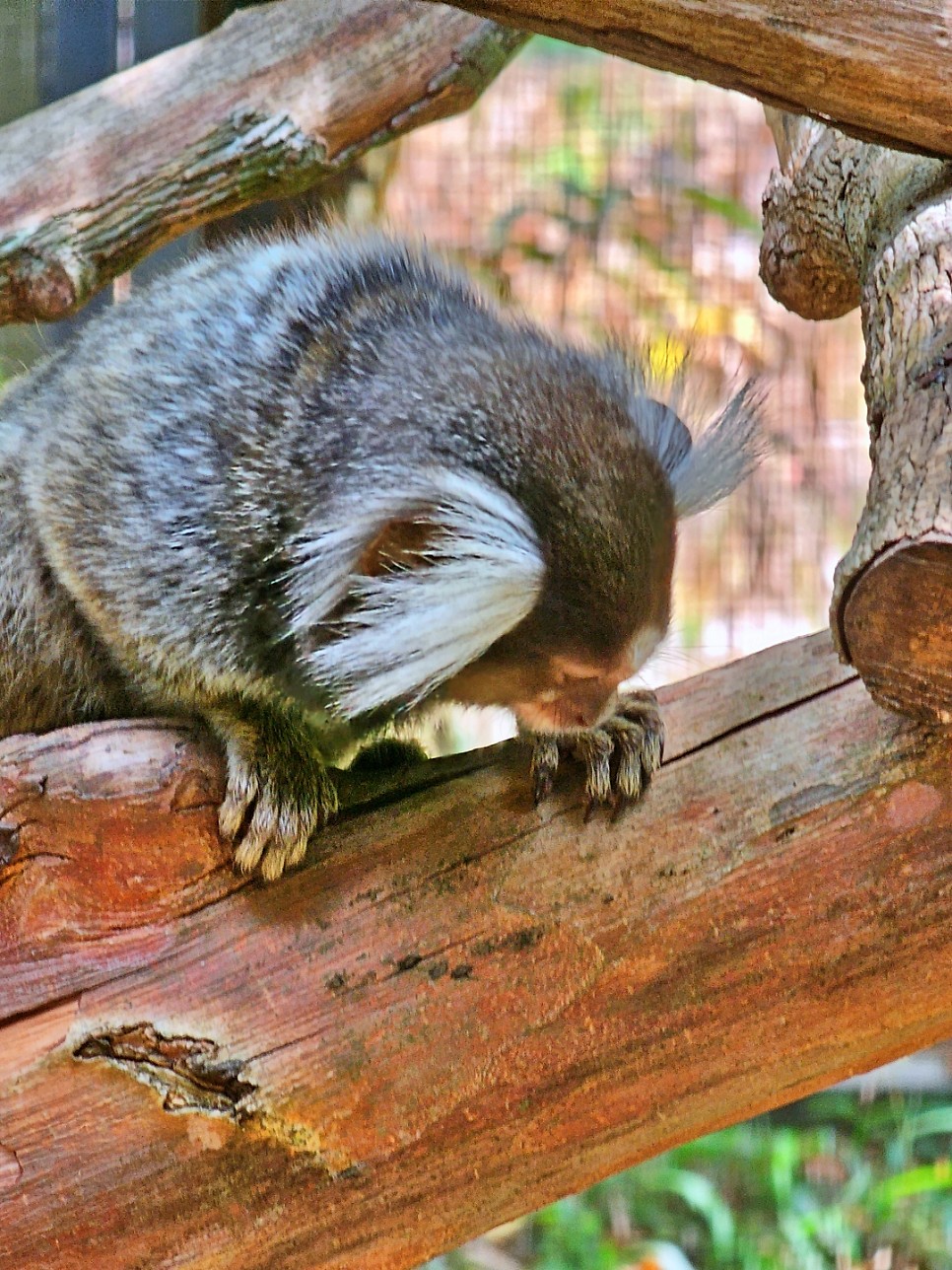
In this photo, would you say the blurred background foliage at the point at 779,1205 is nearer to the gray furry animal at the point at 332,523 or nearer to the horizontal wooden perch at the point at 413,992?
the horizontal wooden perch at the point at 413,992

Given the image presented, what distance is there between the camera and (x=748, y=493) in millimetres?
5633

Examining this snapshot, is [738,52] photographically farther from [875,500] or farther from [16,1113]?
[16,1113]

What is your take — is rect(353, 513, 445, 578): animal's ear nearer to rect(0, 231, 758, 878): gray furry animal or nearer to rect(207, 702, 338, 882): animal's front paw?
rect(0, 231, 758, 878): gray furry animal

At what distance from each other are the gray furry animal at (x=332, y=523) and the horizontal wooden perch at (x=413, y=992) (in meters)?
0.16

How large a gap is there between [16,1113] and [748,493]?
414 cm

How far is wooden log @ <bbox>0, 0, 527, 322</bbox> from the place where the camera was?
3502 mm

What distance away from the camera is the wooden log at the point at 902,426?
177cm

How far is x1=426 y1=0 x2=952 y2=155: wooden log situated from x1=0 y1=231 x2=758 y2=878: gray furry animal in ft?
2.02

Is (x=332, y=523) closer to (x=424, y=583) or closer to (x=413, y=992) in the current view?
(x=424, y=583)

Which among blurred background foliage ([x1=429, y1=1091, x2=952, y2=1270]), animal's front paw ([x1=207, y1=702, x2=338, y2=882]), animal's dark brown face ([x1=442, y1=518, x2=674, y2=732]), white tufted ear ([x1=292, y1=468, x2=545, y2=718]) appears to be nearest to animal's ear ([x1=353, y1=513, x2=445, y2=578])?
white tufted ear ([x1=292, y1=468, x2=545, y2=718])

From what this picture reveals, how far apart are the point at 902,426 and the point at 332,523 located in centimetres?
94

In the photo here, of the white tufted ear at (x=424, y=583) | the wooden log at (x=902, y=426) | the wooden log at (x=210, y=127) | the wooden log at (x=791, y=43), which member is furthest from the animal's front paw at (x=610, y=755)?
the wooden log at (x=210, y=127)

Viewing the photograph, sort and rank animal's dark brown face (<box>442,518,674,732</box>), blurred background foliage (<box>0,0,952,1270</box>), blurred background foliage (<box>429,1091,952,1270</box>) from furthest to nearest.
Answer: blurred background foliage (<box>0,0,952,1270</box>) < blurred background foliage (<box>429,1091,952,1270</box>) < animal's dark brown face (<box>442,518,674,732</box>)

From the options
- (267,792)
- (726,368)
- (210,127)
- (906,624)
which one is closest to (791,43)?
(906,624)
